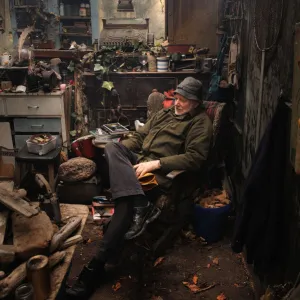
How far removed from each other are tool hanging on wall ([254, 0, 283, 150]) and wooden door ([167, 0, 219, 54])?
2.96 m

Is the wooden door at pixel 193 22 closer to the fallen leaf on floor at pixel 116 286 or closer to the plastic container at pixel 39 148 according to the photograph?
the plastic container at pixel 39 148

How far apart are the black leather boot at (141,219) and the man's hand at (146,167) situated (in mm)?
259

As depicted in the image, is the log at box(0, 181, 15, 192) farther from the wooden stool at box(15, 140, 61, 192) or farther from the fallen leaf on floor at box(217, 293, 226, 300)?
the fallen leaf on floor at box(217, 293, 226, 300)

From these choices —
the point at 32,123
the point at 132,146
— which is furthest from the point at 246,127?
the point at 32,123

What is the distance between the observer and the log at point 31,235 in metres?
2.43

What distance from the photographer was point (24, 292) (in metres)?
2.07

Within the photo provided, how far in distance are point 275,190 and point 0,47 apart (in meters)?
7.70

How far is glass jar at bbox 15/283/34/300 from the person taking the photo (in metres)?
2.02

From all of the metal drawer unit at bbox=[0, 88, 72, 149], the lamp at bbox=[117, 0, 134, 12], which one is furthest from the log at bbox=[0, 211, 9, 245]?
the lamp at bbox=[117, 0, 134, 12]

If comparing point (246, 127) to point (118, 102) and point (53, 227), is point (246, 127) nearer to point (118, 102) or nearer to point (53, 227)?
point (53, 227)

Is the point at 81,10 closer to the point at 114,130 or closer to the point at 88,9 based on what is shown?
the point at 88,9

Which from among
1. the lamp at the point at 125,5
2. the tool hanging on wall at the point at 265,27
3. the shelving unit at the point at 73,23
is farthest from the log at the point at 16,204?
the shelving unit at the point at 73,23

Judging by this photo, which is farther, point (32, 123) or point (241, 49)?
point (32, 123)

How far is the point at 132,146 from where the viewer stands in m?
3.34
